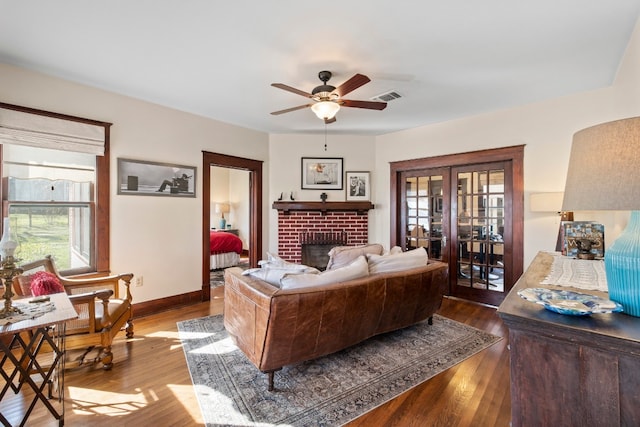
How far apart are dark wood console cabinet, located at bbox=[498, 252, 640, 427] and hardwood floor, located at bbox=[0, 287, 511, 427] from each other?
40.8 inches

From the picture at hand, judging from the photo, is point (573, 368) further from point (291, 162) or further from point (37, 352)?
point (291, 162)

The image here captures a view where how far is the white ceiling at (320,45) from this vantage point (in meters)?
1.93

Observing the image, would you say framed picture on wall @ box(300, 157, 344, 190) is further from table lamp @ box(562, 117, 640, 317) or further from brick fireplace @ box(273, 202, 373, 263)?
table lamp @ box(562, 117, 640, 317)

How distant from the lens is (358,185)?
516 centimetres

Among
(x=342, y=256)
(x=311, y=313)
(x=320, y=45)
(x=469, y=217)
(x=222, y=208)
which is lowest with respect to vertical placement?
(x=311, y=313)

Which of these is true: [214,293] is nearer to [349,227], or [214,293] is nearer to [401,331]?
[349,227]

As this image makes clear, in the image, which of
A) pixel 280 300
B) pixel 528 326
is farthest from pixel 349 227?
pixel 528 326

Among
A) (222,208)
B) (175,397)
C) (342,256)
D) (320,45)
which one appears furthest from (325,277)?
(222,208)

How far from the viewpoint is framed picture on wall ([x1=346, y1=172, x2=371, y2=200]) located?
203 inches

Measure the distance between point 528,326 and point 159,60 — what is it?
125 inches

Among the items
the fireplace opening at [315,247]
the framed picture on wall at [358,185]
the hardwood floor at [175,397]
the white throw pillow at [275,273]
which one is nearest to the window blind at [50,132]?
the hardwood floor at [175,397]

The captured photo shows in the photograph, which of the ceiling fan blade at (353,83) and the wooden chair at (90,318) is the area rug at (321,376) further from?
the ceiling fan blade at (353,83)

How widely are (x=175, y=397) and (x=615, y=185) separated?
2549mm

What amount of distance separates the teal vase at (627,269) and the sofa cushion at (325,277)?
1.54 metres
